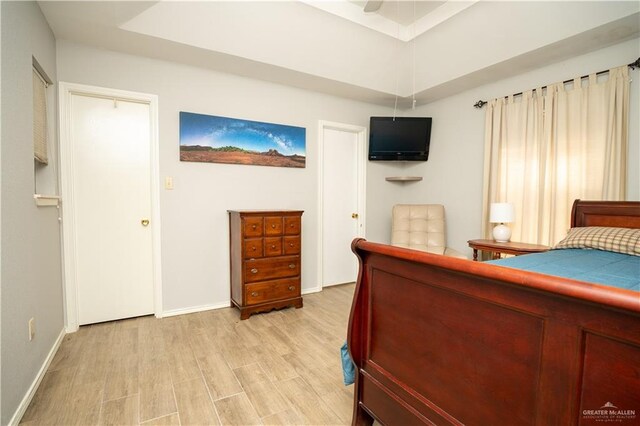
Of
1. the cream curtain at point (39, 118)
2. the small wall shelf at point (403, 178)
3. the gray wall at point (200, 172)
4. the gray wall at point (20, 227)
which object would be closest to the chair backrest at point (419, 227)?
the small wall shelf at point (403, 178)

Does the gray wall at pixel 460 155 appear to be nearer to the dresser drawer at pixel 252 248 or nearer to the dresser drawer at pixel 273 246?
the dresser drawer at pixel 273 246

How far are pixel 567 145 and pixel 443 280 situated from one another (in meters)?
2.74

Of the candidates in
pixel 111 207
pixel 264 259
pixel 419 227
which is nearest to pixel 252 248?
pixel 264 259

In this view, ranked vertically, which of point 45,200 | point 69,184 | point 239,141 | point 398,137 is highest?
point 398,137

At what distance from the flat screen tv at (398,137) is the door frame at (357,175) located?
0.13 metres

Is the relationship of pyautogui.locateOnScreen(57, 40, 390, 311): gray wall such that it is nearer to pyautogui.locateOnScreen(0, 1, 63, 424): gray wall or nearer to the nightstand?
pyautogui.locateOnScreen(0, 1, 63, 424): gray wall

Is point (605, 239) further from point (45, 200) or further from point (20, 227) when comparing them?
Result: point (45, 200)

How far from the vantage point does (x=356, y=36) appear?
124 inches

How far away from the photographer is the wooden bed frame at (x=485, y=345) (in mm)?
702

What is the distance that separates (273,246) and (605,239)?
2703 millimetres

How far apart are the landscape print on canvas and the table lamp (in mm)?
2167

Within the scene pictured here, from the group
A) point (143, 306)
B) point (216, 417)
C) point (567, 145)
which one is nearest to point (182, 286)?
point (143, 306)

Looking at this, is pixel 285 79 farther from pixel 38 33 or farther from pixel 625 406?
pixel 625 406

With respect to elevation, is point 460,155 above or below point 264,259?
above
